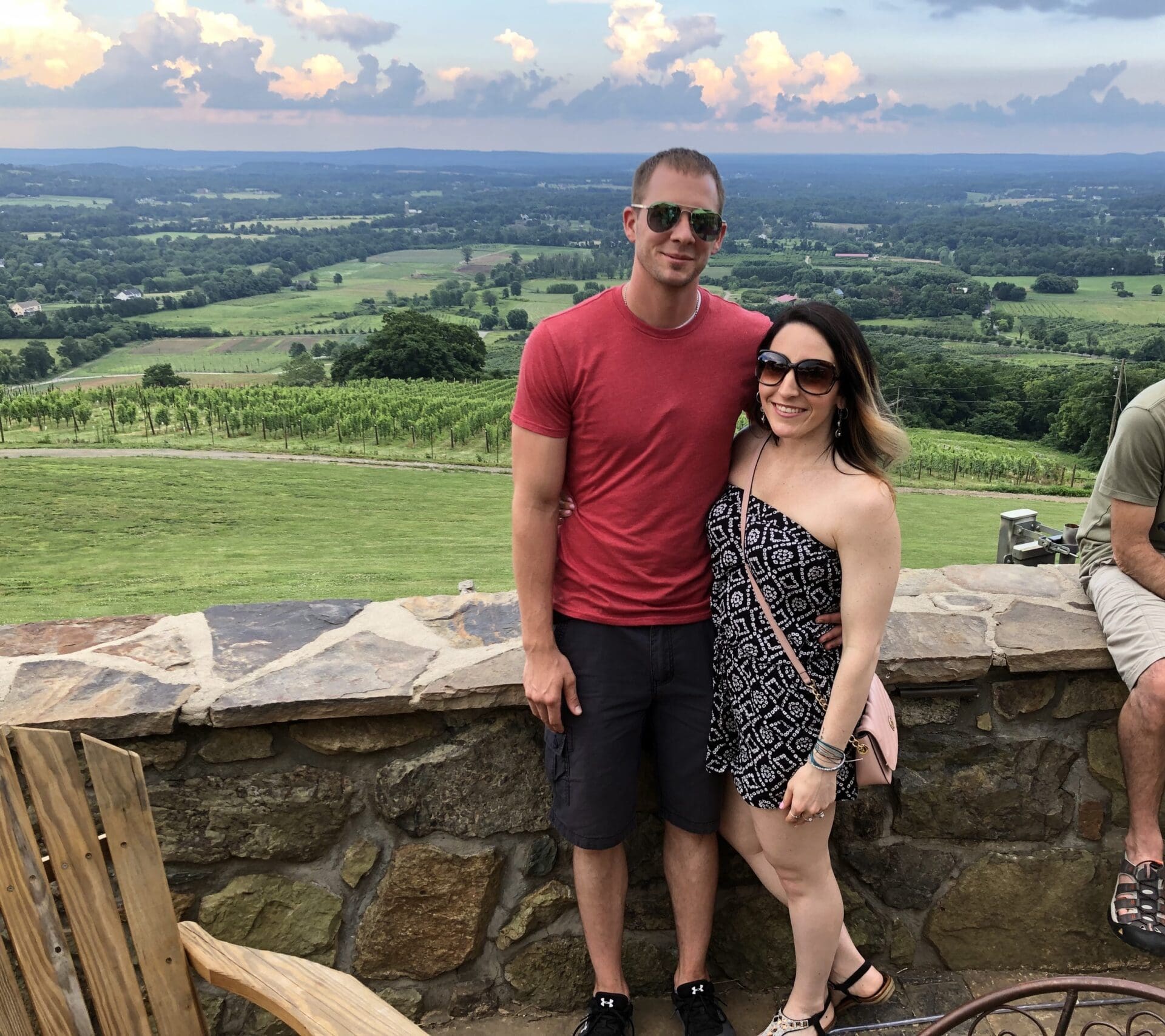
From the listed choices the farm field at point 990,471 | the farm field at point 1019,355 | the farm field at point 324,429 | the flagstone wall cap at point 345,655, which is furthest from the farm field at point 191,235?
the flagstone wall cap at point 345,655

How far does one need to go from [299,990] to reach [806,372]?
1.35 metres

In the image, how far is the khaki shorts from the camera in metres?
2.09

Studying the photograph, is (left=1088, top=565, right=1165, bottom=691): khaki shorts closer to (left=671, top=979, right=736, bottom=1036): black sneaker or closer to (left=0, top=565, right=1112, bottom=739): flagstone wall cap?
(left=0, top=565, right=1112, bottom=739): flagstone wall cap

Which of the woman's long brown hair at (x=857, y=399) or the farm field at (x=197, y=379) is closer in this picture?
the woman's long brown hair at (x=857, y=399)

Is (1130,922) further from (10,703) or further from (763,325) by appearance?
(10,703)

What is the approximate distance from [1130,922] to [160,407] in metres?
29.8

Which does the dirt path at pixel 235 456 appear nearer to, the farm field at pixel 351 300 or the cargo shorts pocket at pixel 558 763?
the cargo shorts pocket at pixel 558 763

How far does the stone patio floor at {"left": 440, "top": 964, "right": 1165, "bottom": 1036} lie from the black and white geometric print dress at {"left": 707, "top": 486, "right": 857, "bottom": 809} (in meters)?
0.75

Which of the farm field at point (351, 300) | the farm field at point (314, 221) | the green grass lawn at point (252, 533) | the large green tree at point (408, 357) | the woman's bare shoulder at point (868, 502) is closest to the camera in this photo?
the woman's bare shoulder at point (868, 502)

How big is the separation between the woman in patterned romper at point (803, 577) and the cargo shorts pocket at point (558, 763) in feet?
0.99

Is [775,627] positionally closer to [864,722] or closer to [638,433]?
[864,722]

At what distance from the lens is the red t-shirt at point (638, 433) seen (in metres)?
1.81

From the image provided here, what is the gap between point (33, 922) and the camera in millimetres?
1484

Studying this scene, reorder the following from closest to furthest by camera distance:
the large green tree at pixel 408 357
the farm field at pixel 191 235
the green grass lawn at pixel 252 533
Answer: the green grass lawn at pixel 252 533
the large green tree at pixel 408 357
the farm field at pixel 191 235
